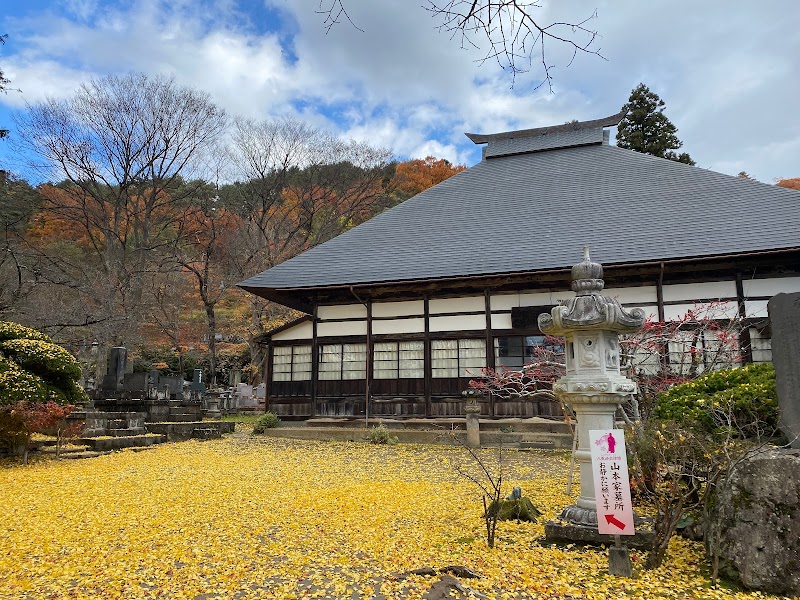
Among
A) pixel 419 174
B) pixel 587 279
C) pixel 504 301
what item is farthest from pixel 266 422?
pixel 419 174

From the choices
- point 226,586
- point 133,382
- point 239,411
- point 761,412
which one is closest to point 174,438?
point 133,382

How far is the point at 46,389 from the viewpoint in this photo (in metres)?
8.83

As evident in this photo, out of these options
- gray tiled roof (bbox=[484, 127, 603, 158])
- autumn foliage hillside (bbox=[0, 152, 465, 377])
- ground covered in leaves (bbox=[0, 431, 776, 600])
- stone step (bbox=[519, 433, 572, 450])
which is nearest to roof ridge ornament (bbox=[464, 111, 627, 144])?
gray tiled roof (bbox=[484, 127, 603, 158])

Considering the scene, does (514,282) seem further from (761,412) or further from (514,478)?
(761,412)

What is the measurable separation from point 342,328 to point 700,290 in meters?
8.66

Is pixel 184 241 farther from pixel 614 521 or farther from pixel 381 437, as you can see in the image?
pixel 614 521

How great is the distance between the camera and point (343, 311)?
13914 millimetres

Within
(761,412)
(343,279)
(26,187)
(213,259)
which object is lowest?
(761,412)

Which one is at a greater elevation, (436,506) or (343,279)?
(343,279)

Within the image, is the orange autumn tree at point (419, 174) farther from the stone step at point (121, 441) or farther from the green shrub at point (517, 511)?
the green shrub at point (517, 511)

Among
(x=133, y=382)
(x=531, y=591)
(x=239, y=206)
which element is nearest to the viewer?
(x=531, y=591)

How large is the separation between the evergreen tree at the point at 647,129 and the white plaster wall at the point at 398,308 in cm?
Result: 1961

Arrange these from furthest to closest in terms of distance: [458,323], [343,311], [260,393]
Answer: [260,393] < [343,311] < [458,323]

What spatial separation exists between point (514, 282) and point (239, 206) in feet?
61.9
